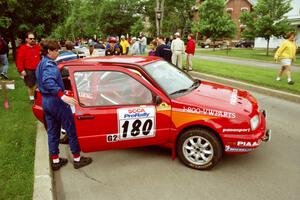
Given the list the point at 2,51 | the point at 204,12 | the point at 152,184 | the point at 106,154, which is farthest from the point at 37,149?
the point at 204,12

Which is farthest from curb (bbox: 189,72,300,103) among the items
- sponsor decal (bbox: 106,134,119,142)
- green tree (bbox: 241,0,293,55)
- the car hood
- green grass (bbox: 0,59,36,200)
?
green tree (bbox: 241,0,293,55)

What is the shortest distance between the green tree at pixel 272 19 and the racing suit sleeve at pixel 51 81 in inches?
887

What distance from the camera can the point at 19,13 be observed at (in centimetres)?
1811

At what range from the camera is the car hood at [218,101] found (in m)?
4.13

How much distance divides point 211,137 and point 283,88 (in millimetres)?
5738

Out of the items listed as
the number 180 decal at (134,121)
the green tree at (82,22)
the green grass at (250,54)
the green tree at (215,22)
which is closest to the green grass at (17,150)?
the number 180 decal at (134,121)

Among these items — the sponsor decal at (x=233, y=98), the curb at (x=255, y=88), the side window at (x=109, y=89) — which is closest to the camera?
the side window at (x=109, y=89)

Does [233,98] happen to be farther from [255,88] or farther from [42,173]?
[255,88]

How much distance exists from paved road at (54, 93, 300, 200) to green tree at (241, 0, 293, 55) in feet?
67.4

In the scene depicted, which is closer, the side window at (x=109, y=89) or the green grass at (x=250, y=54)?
the side window at (x=109, y=89)

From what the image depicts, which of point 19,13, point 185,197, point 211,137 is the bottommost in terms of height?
point 185,197

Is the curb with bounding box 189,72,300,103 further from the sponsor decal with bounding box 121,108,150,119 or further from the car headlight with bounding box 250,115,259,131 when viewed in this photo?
the sponsor decal with bounding box 121,108,150,119

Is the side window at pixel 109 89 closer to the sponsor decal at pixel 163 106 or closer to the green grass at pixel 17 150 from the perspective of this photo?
the sponsor decal at pixel 163 106

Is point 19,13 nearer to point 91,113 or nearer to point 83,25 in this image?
point 91,113
